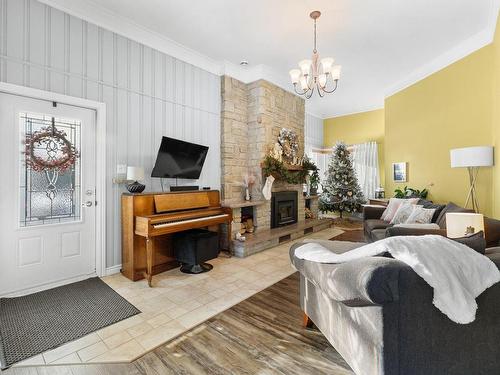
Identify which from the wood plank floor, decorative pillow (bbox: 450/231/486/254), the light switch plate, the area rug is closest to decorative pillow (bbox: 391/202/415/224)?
the area rug

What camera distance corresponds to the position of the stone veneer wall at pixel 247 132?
4.50 m

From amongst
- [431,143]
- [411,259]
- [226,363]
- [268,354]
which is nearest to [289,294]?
[268,354]

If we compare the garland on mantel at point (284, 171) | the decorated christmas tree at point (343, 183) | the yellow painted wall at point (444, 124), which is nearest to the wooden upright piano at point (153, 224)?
the garland on mantel at point (284, 171)

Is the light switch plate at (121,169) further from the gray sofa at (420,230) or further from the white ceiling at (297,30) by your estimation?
the gray sofa at (420,230)

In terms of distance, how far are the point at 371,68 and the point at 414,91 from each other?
1048 mm

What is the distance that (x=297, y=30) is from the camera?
11.4ft

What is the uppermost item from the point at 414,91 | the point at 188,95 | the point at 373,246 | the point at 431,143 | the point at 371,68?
the point at 371,68

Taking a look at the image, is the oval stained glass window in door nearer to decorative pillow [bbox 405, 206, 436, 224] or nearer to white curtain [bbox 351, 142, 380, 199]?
decorative pillow [bbox 405, 206, 436, 224]

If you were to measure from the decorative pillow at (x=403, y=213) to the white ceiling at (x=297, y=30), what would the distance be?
2448mm

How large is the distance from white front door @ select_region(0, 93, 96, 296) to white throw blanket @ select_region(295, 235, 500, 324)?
10.1ft

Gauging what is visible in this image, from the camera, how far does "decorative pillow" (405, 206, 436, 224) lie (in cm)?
343

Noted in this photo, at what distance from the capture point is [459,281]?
1.16 m

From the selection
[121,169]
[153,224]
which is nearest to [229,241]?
[153,224]

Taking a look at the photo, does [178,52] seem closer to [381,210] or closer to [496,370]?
[381,210]
